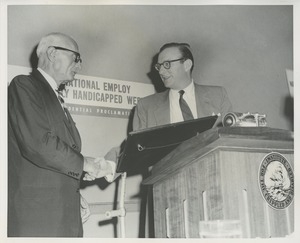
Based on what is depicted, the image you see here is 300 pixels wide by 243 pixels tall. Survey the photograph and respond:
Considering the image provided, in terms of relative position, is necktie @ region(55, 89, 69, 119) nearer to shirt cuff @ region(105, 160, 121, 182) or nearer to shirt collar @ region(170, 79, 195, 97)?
shirt cuff @ region(105, 160, 121, 182)

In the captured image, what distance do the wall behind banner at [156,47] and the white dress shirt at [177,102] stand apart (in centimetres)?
9

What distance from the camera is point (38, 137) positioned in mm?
1952

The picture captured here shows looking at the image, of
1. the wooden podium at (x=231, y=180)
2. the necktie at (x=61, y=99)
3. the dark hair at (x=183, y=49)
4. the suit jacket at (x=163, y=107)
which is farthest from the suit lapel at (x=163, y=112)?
the wooden podium at (x=231, y=180)

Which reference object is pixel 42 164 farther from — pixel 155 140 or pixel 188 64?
pixel 188 64

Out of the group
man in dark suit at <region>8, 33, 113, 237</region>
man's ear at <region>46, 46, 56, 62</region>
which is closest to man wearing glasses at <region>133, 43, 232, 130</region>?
man in dark suit at <region>8, 33, 113, 237</region>

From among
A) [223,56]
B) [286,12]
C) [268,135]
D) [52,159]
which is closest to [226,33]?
[223,56]

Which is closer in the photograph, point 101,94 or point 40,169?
point 40,169

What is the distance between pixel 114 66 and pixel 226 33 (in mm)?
634

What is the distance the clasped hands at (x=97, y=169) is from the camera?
207cm

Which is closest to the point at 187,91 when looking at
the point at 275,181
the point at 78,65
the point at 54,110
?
the point at 78,65

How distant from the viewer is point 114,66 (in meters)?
2.27

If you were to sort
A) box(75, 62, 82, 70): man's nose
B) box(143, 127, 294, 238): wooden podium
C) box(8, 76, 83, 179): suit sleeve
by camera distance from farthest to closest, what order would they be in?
box(75, 62, 82, 70): man's nose
box(8, 76, 83, 179): suit sleeve
box(143, 127, 294, 238): wooden podium

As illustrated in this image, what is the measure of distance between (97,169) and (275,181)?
34.4 inches

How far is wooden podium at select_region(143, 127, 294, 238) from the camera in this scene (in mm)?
1495
